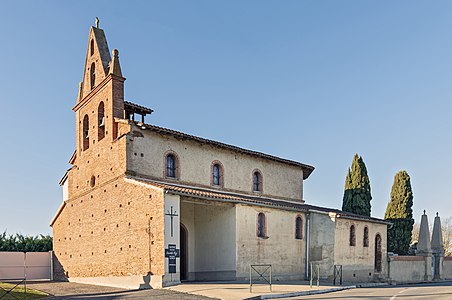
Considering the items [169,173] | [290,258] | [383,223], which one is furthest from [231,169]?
[383,223]

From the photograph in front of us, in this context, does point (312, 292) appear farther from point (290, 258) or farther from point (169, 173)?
point (169, 173)

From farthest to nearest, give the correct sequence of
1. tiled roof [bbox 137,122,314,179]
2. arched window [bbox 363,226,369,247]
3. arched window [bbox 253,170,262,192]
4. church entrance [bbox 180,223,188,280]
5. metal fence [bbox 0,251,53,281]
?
metal fence [bbox 0,251,53,281], arched window [bbox 363,226,369,247], arched window [bbox 253,170,262,192], church entrance [bbox 180,223,188,280], tiled roof [bbox 137,122,314,179]

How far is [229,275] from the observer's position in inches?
874

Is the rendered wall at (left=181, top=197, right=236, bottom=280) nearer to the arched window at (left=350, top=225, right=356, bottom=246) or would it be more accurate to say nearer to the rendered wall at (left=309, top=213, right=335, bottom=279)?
the rendered wall at (left=309, top=213, right=335, bottom=279)

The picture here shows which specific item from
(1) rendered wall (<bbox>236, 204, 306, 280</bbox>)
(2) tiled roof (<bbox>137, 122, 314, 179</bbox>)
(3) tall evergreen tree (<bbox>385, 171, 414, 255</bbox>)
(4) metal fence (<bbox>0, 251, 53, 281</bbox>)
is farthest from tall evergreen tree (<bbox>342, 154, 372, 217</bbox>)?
(4) metal fence (<bbox>0, 251, 53, 281</bbox>)

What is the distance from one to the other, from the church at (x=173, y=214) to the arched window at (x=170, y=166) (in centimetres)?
6

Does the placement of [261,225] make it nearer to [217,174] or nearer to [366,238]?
[217,174]

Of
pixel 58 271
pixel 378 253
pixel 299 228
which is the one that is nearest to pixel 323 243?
pixel 299 228

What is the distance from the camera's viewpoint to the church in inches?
802

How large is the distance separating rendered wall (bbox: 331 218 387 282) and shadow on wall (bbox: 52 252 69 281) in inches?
768

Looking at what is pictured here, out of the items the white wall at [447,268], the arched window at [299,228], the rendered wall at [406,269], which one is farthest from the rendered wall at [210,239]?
the white wall at [447,268]

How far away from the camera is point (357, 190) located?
127ft

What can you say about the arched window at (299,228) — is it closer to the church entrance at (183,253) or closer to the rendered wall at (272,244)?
the rendered wall at (272,244)

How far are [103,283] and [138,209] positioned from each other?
602 cm
